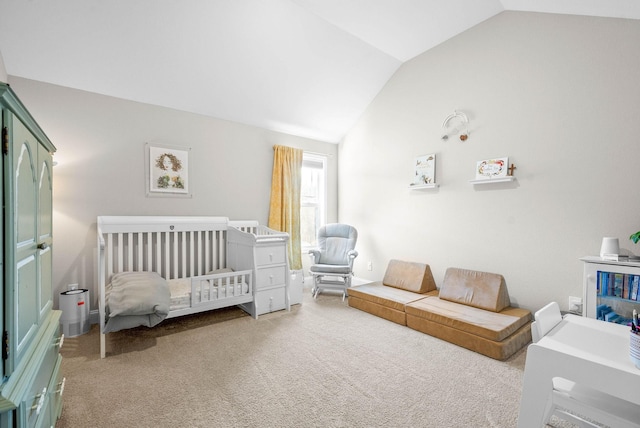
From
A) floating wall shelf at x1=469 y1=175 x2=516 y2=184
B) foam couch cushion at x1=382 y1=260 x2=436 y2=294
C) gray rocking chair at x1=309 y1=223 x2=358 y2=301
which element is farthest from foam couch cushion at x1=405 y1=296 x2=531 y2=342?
floating wall shelf at x1=469 y1=175 x2=516 y2=184

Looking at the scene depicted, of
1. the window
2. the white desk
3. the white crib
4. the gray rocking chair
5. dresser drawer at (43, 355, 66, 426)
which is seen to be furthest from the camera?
the window

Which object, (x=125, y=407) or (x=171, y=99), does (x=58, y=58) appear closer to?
(x=171, y=99)

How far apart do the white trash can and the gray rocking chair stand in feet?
7.83

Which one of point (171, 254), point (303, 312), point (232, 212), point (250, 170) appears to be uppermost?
point (250, 170)

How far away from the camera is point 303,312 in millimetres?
3189

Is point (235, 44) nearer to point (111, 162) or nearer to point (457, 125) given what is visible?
point (111, 162)

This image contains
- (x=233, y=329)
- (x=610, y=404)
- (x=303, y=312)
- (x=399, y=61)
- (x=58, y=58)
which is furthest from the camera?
(x=399, y=61)

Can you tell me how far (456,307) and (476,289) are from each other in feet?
1.01

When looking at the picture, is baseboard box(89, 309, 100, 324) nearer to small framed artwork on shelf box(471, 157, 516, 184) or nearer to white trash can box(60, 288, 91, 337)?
white trash can box(60, 288, 91, 337)

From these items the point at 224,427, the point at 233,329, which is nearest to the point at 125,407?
the point at 224,427

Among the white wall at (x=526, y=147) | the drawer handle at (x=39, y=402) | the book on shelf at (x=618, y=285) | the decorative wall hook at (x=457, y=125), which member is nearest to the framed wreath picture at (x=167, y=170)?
the drawer handle at (x=39, y=402)

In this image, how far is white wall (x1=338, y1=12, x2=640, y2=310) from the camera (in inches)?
89.7

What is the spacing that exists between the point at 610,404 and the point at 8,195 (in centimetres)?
231

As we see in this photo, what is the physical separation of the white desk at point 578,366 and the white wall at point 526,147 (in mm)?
1439
